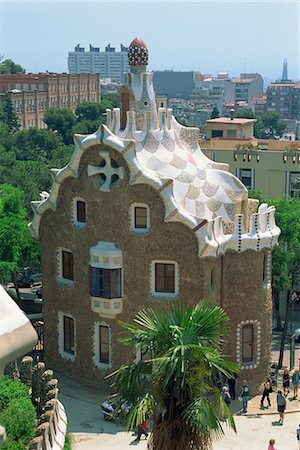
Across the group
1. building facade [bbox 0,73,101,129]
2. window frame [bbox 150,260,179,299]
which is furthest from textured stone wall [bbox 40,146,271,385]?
building facade [bbox 0,73,101,129]

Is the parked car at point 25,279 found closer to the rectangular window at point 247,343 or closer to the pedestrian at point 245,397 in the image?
the rectangular window at point 247,343

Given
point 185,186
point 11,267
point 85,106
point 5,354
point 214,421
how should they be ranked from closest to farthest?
point 5,354 → point 214,421 → point 185,186 → point 11,267 → point 85,106

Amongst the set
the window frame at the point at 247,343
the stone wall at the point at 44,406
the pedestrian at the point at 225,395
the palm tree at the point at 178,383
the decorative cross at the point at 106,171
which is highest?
the decorative cross at the point at 106,171

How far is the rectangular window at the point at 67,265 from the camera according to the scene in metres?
31.7

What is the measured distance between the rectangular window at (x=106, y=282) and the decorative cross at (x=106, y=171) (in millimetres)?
2973

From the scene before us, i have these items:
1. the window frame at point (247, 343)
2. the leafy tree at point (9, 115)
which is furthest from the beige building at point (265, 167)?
the leafy tree at point (9, 115)

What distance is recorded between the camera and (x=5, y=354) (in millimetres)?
4797

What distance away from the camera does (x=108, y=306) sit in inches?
Result: 1184

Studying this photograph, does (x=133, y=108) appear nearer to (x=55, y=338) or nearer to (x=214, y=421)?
(x=55, y=338)

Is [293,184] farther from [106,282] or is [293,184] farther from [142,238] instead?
[106,282]

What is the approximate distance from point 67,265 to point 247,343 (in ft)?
24.5

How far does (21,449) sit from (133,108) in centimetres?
1667

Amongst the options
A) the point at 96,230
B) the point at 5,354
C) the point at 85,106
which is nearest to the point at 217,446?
the point at 96,230

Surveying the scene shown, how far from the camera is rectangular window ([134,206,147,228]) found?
2948cm
